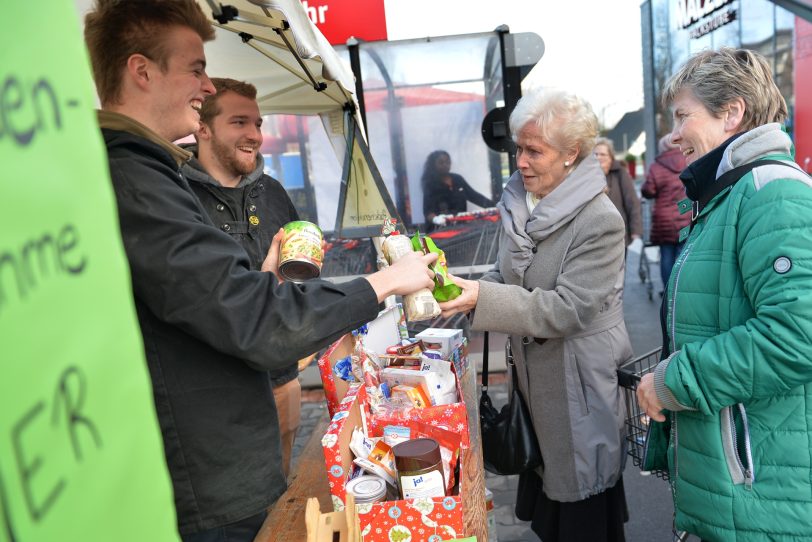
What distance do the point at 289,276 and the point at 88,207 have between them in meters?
1.37

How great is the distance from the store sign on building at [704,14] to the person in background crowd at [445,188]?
33.4 ft

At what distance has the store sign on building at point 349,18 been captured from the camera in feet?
14.2

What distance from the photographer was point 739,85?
1.66 meters

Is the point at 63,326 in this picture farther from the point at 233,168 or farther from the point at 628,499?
the point at 628,499

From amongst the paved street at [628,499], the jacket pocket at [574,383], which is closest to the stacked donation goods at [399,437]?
the jacket pocket at [574,383]

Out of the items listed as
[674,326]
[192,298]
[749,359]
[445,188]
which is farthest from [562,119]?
[445,188]

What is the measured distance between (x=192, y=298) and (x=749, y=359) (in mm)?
1363

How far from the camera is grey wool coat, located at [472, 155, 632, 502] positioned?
2.12 metres

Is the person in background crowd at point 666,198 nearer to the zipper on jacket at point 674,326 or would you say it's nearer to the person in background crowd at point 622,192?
the person in background crowd at point 622,192

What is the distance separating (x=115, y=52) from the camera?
1430mm

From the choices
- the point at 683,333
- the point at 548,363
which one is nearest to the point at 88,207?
the point at 683,333

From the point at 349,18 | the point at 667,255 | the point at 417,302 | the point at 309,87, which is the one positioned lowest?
the point at 667,255

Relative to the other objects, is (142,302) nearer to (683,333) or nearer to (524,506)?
(683,333)

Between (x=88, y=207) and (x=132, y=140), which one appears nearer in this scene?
(x=88, y=207)
